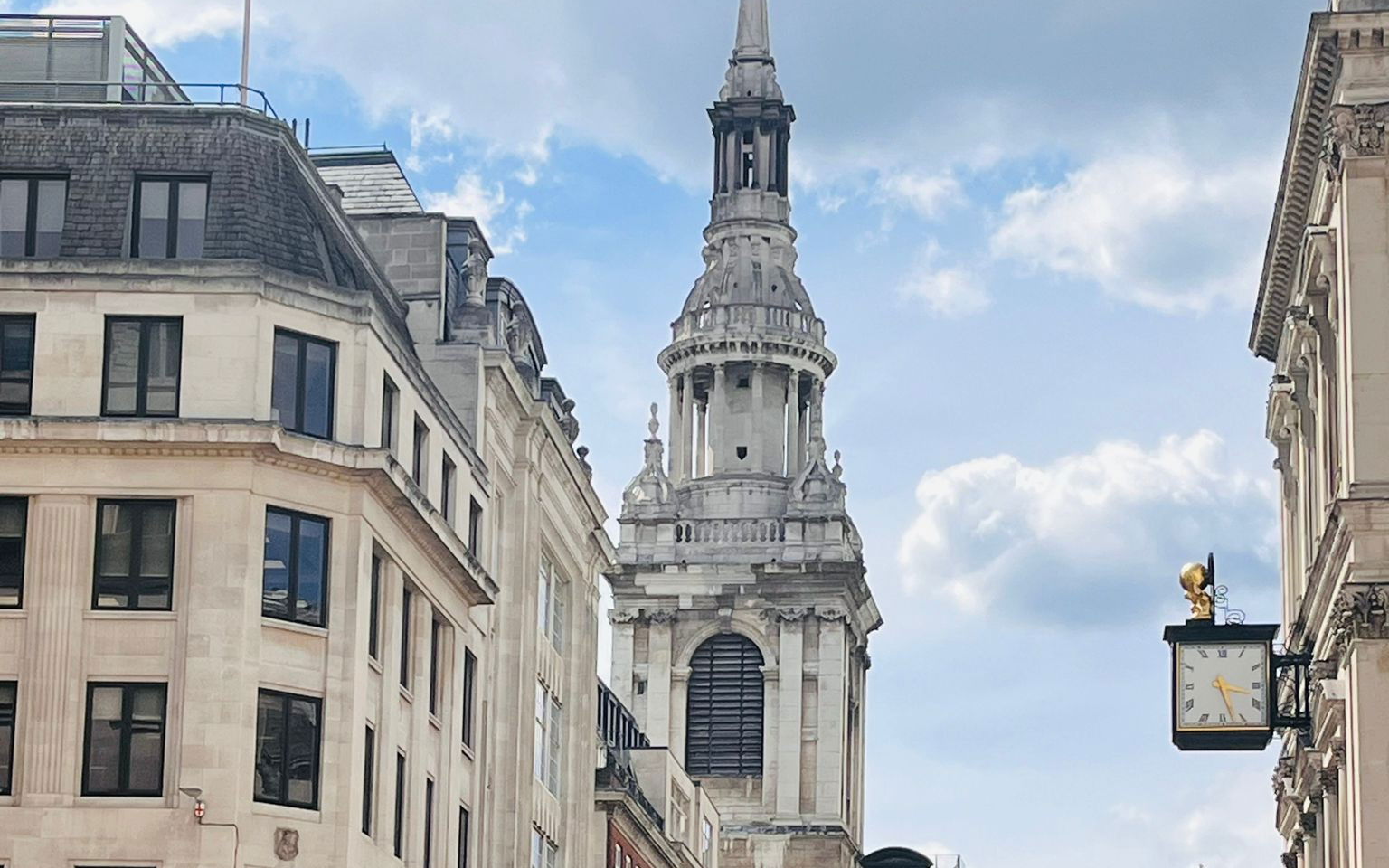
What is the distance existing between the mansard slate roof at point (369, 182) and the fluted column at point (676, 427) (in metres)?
77.8

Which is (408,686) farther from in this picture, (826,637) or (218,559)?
(826,637)

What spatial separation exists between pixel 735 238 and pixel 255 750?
347ft

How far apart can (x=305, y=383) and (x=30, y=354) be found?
542cm

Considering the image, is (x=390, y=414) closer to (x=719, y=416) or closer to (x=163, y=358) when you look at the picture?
(x=163, y=358)

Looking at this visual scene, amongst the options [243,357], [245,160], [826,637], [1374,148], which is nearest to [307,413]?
[243,357]

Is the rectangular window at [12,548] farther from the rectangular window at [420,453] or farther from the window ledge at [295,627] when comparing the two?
the rectangular window at [420,453]

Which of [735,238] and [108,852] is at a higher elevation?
[735,238]

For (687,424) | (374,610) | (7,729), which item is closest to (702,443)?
(687,424)

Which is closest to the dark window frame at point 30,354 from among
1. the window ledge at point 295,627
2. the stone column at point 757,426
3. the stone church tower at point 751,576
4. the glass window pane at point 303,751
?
the window ledge at point 295,627

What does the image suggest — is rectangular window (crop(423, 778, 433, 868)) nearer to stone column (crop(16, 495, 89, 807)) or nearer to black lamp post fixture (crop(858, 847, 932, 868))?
stone column (crop(16, 495, 89, 807))

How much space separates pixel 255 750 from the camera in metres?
63.6

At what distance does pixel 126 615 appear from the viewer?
63.6m

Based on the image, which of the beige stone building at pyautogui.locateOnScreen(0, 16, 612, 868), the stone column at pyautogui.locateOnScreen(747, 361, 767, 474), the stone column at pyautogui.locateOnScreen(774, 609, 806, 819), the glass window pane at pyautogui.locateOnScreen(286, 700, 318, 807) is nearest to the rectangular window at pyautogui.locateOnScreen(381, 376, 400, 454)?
the beige stone building at pyautogui.locateOnScreen(0, 16, 612, 868)

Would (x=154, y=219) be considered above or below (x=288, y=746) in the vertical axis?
above
